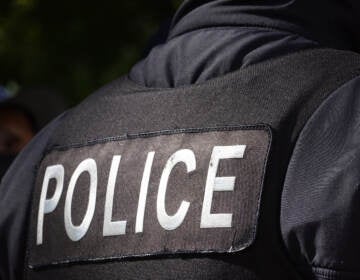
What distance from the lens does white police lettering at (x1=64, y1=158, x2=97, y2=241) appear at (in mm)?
1548

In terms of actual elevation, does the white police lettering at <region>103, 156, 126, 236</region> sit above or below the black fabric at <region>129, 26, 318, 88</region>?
below

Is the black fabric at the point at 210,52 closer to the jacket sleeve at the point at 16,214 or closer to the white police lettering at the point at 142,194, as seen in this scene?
the white police lettering at the point at 142,194

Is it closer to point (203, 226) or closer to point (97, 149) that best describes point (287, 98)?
point (203, 226)

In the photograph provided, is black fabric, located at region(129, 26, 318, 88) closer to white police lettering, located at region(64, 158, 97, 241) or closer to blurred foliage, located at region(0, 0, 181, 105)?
white police lettering, located at region(64, 158, 97, 241)

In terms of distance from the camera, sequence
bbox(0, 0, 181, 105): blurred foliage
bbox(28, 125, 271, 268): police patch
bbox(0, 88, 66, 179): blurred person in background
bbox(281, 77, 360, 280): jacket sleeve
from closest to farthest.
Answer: bbox(281, 77, 360, 280): jacket sleeve
bbox(28, 125, 271, 268): police patch
bbox(0, 88, 66, 179): blurred person in background
bbox(0, 0, 181, 105): blurred foliage

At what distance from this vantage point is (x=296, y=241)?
1.32 meters

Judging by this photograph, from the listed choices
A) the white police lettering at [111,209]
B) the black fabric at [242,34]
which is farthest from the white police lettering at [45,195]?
the black fabric at [242,34]

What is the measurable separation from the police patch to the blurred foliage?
108 inches

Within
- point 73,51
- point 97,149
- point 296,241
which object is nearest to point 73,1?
point 73,51

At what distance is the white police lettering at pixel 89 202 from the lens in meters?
1.55

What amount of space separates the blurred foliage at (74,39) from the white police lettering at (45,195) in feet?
8.89

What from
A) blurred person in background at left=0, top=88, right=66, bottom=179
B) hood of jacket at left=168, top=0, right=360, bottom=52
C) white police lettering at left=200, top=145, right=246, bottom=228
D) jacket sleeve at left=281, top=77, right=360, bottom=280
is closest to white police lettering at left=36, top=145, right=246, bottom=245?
white police lettering at left=200, top=145, right=246, bottom=228

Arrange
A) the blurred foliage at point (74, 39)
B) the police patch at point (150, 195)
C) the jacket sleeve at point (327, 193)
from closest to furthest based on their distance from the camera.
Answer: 1. the jacket sleeve at point (327, 193)
2. the police patch at point (150, 195)
3. the blurred foliage at point (74, 39)

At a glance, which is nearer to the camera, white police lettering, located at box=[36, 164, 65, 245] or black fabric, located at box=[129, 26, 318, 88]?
black fabric, located at box=[129, 26, 318, 88]
